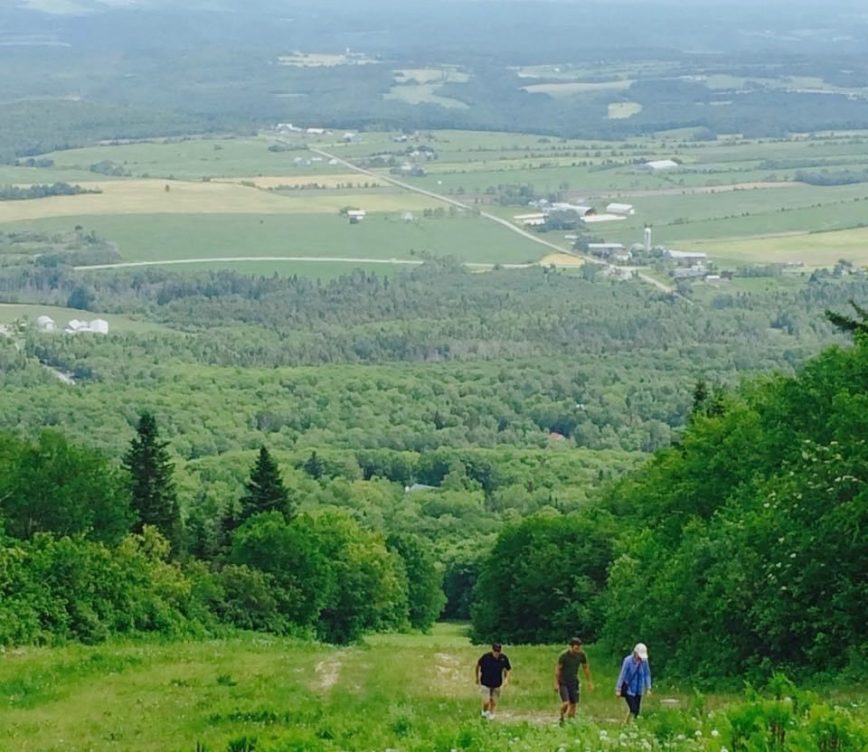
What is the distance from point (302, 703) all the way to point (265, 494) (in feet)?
97.7

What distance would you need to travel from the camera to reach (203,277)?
15562 centimetres

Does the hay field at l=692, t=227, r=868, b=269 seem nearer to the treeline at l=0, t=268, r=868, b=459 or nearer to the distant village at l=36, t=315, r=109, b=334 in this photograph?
the treeline at l=0, t=268, r=868, b=459

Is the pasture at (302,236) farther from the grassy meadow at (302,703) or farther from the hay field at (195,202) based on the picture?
the grassy meadow at (302,703)

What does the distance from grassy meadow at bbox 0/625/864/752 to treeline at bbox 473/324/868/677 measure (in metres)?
1.73

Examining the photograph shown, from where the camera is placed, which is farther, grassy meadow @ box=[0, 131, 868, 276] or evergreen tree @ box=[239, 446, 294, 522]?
grassy meadow @ box=[0, 131, 868, 276]

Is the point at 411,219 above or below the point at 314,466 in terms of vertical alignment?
above

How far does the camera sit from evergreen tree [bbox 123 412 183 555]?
51.1 metres

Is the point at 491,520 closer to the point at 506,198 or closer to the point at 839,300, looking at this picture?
the point at 839,300

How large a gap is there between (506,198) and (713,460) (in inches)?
5937

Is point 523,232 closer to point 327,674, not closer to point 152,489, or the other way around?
point 152,489

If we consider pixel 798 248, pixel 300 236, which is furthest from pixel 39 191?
pixel 798 248

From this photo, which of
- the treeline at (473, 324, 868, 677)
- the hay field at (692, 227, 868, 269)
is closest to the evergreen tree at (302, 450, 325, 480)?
the treeline at (473, 324, 868, 677)

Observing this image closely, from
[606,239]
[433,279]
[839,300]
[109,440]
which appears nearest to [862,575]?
[109,440]

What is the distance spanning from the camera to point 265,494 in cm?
5575
